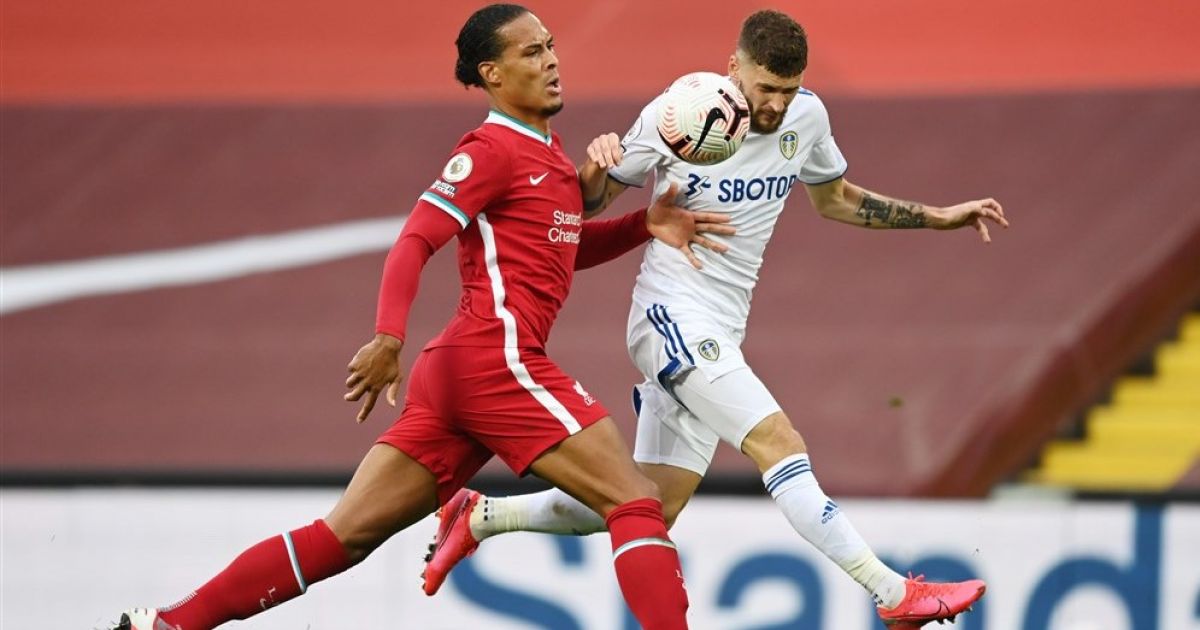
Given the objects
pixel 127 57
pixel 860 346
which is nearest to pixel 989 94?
pixel 860 346

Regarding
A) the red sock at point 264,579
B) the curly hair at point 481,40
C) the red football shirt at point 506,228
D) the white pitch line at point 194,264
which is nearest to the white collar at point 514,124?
the red football shirt at point 506,228

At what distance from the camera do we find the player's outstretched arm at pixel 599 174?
14.2 ft

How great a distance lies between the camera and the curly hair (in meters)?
4.30

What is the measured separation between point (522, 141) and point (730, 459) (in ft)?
12.5

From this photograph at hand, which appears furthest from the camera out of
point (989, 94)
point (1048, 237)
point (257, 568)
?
point (989, 94)

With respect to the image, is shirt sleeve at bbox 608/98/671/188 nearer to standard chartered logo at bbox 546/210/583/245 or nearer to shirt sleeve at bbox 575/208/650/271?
shirt sleeve at bbox 575/208/650/271

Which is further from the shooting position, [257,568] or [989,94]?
[989,94]

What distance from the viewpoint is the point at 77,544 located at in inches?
250

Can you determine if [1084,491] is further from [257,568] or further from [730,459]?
[257,568]

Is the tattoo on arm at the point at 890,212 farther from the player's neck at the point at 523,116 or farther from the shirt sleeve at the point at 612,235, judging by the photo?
the player's neck at the point at 523,116

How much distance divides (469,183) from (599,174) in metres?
0.50

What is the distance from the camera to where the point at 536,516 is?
4816 mm

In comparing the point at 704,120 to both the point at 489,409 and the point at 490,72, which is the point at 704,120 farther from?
the point at 489,409

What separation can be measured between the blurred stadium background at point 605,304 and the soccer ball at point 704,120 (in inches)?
87.3
